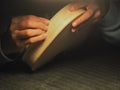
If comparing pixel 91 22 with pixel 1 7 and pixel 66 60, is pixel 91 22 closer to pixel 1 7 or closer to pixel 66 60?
pixel 66 60

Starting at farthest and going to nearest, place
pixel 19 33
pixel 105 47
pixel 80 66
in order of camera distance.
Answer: pixel 105 47
pixel 80 66
pixel 19 33

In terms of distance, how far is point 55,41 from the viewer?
74 centimetres

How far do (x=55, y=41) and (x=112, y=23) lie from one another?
0.19 m

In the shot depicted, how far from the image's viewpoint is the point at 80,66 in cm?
85

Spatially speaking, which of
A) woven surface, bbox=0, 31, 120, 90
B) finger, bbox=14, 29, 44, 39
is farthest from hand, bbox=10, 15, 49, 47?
woven surface, bbox=0, 31, 120, 90

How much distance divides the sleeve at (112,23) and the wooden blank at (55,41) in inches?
3.7

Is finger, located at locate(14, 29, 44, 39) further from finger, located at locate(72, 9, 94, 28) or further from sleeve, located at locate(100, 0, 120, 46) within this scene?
sleeve, located at locate(100, 0, 120, 46)

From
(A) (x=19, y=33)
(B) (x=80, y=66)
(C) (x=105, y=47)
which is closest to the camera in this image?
(A) (x=19, y=33)

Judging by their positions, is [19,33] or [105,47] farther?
[105,47]

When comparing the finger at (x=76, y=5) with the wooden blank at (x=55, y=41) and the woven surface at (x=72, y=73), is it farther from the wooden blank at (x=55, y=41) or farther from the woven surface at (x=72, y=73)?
the woven surface at (x=72, y=73)

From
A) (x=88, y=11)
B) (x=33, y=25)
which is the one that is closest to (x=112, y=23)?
(x=88, y=11)

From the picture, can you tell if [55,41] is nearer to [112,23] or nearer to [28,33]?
[28,33]

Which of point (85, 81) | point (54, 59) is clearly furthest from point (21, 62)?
point (85, 81)

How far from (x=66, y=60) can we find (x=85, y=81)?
0.40 ft
